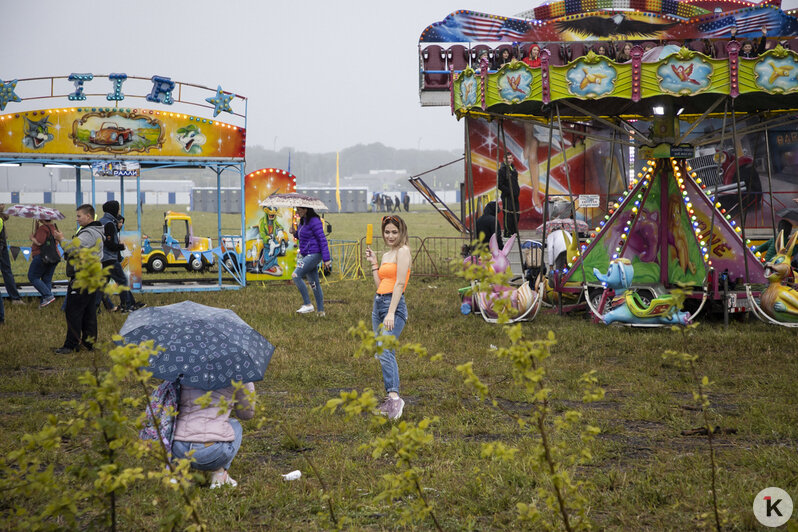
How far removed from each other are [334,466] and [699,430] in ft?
9.00

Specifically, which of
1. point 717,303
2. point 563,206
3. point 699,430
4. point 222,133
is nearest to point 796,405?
point 699,430

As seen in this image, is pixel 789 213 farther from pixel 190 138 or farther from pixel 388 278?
pixel 388 278

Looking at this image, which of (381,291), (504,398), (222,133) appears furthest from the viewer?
(222,133)

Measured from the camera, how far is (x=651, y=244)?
11.0 metres

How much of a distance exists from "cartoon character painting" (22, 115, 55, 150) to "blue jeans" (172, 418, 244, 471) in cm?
1008

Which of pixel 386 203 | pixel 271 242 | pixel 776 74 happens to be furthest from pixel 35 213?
pixel 386 203

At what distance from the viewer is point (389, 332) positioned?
19.2ft

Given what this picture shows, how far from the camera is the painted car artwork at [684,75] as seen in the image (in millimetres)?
9203

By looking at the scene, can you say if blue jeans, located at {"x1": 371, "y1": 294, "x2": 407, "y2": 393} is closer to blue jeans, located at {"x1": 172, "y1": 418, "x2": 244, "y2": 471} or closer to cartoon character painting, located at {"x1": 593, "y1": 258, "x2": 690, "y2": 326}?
blue jeans, located at {"x1": 172, "y1": 418, "x2": 244, "y2": 471}

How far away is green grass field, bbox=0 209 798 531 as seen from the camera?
164 inches

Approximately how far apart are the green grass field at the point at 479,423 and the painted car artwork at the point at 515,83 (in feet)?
10.3

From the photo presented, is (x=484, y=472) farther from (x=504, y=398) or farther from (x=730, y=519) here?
(x=504, y=398)

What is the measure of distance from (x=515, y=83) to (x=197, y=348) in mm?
7094

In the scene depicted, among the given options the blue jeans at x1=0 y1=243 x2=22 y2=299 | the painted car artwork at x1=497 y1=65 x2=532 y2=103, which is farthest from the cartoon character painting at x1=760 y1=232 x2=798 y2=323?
the blue jeans at x1=0 y1=243 x2=22 y2=299
